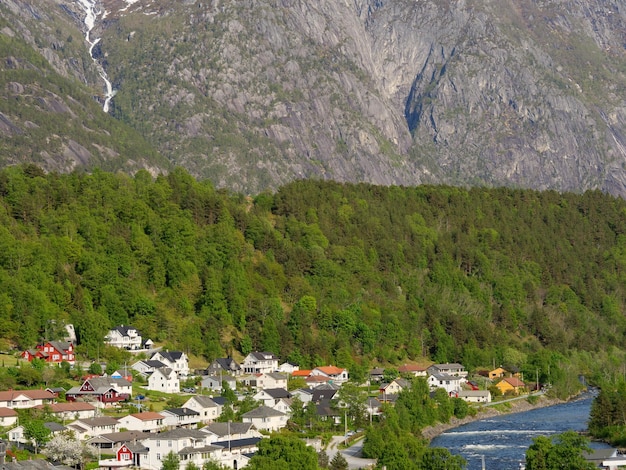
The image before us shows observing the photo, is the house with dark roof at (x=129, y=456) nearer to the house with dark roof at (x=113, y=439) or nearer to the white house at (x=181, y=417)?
the house with dark roof at (x=113, y=439)

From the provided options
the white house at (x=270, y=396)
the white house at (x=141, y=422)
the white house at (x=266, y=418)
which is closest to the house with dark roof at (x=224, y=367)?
the white house at (x=270, y=396)

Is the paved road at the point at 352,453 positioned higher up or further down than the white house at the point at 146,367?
further down

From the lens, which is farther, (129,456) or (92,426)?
(92,426)

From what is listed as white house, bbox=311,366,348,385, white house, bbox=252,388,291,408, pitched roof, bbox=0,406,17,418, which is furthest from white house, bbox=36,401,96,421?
white house, bbox=311,366,348,385

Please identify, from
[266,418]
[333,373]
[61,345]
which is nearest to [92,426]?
[266,418]

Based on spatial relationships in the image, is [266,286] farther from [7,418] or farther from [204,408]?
[7,418]

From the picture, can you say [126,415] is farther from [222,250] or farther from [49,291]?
[222,250]

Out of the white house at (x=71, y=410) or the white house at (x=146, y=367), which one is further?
the white house at (x=146, y=367)
